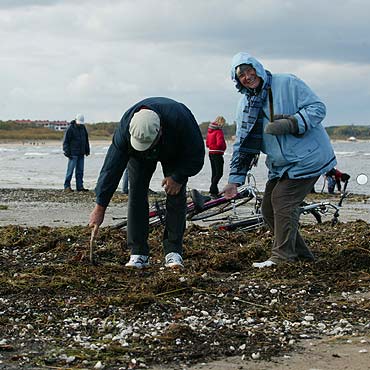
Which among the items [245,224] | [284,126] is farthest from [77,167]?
[284,126]

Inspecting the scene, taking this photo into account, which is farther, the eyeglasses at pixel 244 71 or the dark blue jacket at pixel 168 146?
the eyeglasses at pixel 244 71

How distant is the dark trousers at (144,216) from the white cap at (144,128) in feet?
2.36

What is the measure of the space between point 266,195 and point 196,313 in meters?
2.33

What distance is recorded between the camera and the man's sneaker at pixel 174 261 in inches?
293

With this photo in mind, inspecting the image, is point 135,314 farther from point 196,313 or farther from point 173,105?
point 173,105

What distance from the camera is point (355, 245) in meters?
8.37

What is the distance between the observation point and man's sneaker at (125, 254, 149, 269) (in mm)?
7574

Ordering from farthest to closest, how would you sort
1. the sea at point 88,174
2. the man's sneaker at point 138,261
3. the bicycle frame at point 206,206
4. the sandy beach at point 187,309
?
→ the sea at point 88,174, the bicycle frame at point 206,206, the man's sneaker at point 138,261, the sandy beach at point 187,309

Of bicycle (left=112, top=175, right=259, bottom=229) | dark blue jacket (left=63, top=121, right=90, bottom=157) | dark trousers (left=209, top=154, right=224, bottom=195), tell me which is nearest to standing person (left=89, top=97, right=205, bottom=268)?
bicycle (left=112, top=175, right=259, bottom=229)

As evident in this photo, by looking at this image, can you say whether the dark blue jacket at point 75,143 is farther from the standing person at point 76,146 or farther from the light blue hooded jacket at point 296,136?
the light blue hooded jacket at point 296,136

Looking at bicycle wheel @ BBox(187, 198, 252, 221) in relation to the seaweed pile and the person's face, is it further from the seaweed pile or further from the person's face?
the person's face

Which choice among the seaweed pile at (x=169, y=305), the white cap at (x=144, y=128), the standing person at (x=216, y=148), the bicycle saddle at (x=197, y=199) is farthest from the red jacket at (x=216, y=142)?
the white cap at (x=144, y=128)

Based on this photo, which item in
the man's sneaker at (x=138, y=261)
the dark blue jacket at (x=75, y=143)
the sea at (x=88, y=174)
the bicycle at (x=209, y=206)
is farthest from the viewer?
the sea at (x=88, y=174)

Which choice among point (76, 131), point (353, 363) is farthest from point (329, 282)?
point (76, 131)
